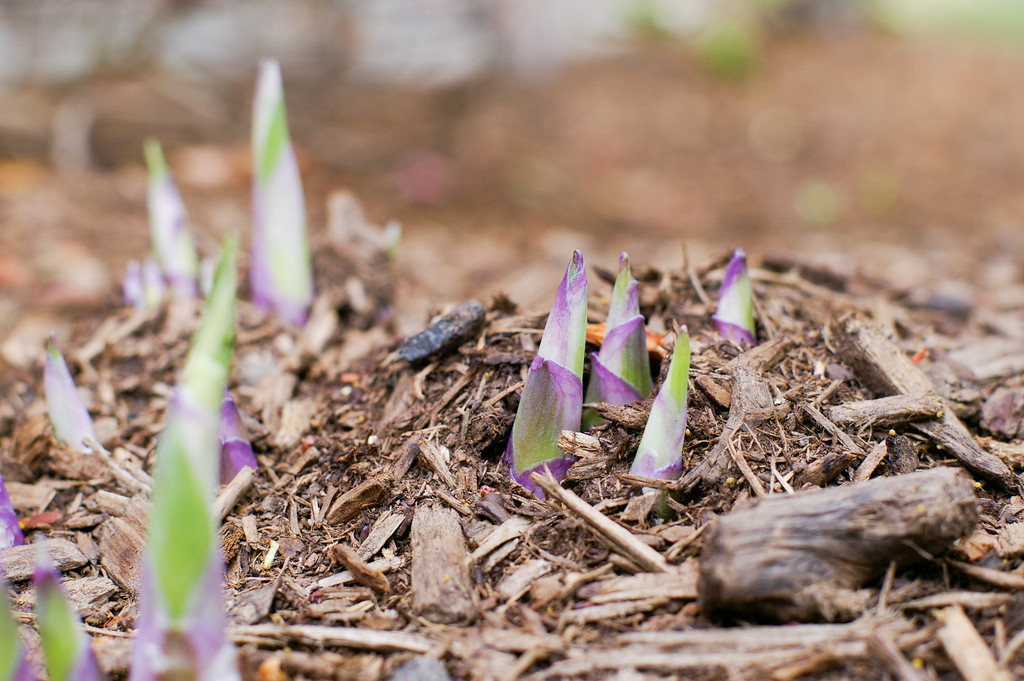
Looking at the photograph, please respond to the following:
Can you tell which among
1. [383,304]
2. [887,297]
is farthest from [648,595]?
[887,297]

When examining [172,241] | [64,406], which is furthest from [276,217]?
[64,406]

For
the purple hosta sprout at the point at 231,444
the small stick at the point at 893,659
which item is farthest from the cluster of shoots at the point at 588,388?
the purple hosta sprout at the point at 231,444

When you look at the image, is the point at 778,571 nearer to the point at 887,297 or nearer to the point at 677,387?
the point at 677,387

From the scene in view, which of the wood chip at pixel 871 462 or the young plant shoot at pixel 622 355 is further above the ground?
the young plant shoot at pixel 622 355

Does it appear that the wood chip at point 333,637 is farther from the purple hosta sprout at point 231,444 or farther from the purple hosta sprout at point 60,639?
the purple hosta sprout at point 231,444

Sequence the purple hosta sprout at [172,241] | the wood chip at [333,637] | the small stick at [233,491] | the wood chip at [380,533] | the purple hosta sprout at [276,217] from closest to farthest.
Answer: the wood chip at [333,637], the wood chip at [380,533], the small stick at [233,491], the purple hosta sprout at [276,217], the purple hosta sprout at [172,241]

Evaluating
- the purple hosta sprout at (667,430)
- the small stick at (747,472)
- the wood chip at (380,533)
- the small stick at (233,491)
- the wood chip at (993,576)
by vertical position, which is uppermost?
the purple hosta sprout at (667,430)
